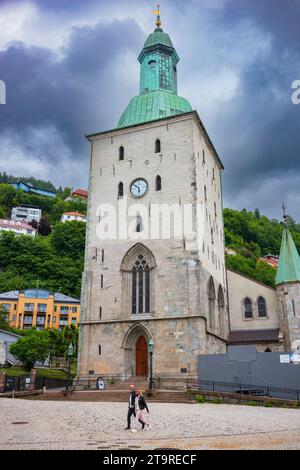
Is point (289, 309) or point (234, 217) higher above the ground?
point (234, 217)

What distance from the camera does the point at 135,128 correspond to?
36.1 meters

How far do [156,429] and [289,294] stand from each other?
22368 mm

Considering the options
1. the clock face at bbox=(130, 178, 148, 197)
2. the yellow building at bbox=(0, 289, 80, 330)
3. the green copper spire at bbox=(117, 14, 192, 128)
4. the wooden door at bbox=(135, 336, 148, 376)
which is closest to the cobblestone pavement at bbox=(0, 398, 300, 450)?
the wooden door at bbox=(135, 336, 148, 376)

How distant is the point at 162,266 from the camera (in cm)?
3145

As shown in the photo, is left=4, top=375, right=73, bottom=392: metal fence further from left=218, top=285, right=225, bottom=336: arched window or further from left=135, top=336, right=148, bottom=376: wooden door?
left=218, top=285, right=225, bottom=336: arched window

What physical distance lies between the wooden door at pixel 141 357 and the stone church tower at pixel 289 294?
10166 millimetres

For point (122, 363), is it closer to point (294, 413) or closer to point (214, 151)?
point (294, 413)

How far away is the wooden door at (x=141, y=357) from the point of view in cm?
3056

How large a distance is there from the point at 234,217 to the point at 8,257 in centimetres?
5809

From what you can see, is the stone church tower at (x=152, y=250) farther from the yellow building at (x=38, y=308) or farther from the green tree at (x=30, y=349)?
the yellow building at (x=38, y=308)

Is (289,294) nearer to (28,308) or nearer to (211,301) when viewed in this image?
(211,301)

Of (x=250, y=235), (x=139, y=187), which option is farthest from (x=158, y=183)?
(x=250, y=235)

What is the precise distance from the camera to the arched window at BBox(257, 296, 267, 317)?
35756 mm
